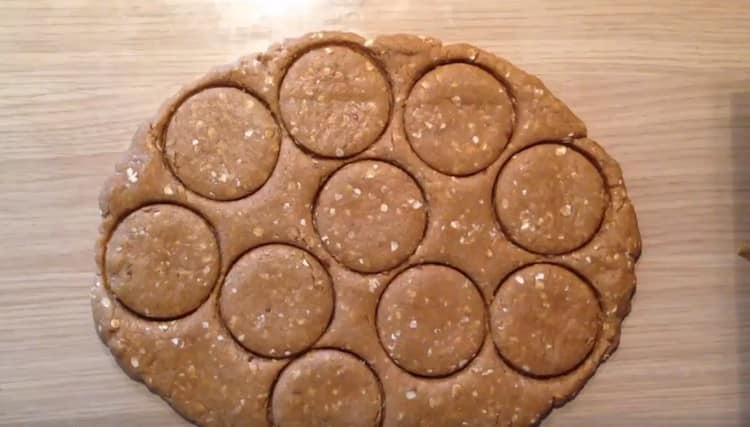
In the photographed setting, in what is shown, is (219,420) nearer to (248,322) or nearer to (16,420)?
(248,322)

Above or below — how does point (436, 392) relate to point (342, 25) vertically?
below

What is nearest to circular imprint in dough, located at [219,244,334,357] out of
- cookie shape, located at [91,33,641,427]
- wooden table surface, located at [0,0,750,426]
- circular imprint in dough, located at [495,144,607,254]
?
cookie shape, located at [91,33,641,427]

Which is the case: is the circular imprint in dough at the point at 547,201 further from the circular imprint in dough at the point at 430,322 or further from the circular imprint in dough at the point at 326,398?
the circular imprint in dough at the point at 326,398

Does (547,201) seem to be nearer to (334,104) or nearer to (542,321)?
(542,321)

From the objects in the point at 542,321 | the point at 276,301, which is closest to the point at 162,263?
the point at 276,301

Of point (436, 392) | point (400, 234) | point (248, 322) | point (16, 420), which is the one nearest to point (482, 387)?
point (436, 392)
